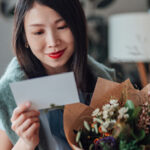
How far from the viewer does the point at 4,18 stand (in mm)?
1765

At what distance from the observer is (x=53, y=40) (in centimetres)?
73

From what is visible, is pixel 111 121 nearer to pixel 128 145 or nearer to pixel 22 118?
pixel 128 145

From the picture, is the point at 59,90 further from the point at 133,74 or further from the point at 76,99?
the point at 133,74

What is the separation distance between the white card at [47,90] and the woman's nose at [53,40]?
0.53ft

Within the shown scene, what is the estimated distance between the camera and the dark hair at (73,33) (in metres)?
0.74

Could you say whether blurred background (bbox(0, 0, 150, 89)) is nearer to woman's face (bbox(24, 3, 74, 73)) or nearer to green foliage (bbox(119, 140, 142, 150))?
woman's face (bbox(24, 3, 74, 73))

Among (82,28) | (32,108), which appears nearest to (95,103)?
(32,108)

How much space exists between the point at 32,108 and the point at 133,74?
1669mm

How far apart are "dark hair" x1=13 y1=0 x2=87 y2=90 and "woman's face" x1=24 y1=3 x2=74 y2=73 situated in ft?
0.06

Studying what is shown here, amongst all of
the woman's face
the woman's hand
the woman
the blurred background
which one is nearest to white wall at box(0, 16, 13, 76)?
the blurred background

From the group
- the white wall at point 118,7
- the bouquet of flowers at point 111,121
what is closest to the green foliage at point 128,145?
the bouquet of flowers at point 111,121

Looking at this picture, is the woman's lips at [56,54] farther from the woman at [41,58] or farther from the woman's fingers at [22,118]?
the woman's fingers at [22,118]

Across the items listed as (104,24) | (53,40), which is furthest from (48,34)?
(104,24)

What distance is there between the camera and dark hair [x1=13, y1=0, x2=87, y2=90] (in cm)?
74
